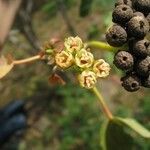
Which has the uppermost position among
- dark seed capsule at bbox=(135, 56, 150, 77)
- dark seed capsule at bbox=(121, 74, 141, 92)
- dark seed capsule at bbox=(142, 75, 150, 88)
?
dark seed capsule at bbox=(135, 56, 150, 77)

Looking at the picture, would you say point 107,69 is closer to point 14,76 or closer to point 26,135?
point 26,135

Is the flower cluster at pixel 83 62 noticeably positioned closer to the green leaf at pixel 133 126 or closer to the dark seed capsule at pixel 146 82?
the dark seed capsule at pixel 146 82

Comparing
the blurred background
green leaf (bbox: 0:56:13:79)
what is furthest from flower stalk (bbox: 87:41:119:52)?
the blurred background

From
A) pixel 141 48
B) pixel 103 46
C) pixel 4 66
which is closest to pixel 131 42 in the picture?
pixel 141 48

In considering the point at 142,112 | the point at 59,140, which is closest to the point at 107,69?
the point at 142,112

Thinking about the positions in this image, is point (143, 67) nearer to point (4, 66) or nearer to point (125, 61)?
point (125, 61)

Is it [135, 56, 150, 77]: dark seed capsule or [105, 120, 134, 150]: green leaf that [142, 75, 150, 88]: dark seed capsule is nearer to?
[135, 56, 150, 77]: dark seed capsule
